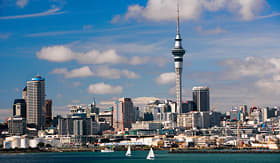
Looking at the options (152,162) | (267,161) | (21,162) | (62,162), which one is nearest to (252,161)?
(267,161)

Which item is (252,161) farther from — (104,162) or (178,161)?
(104,162)

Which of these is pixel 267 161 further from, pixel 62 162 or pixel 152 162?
pixel 62 162

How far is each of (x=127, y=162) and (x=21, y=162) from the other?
30.1 m

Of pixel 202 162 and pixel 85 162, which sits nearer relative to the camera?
pixel 202 162

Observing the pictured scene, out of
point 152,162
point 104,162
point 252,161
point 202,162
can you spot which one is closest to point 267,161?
point 252,161

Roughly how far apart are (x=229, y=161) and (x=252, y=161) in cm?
605

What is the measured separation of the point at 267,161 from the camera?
15662 cm

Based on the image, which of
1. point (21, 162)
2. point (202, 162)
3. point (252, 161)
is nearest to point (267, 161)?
point (252, 161)

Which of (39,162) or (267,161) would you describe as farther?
(39,162)

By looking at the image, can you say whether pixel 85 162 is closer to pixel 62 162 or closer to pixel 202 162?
pixel 62 162

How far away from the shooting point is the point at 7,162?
17075 centimetres

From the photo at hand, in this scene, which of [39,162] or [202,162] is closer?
[202,162]

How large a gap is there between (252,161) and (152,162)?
26.5 m

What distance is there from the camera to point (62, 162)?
166 metres
